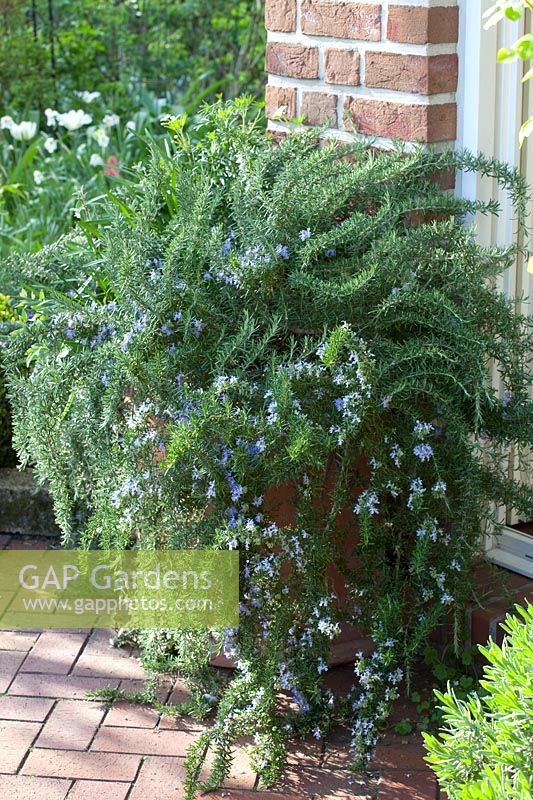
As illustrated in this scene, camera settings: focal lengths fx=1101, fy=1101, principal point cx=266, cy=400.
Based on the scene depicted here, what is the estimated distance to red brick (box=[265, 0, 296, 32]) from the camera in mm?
3324

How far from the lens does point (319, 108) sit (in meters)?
3.34

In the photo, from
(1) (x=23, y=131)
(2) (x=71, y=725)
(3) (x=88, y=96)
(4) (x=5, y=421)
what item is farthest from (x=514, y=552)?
(3) (x=88, y=96)

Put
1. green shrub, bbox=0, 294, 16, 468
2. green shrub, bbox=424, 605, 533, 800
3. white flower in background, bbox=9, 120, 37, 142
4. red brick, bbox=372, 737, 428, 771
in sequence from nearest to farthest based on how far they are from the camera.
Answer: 1. green shrub, bbox=424, 605, 533, 800
2. red brick, bbox=372, 737, 428, 771
3. green shrub, bbox=0, 294, 16, 468
4. white flower in background, bbox=9, 120, 37, 142

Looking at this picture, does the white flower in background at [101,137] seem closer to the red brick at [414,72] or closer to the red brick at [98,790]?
the red brick at [414,72]

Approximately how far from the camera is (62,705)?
309 cm

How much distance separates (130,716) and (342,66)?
1.95 metres

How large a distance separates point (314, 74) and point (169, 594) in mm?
1597

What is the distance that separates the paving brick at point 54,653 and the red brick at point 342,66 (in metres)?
1.87

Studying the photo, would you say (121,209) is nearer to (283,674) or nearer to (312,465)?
(312,465)

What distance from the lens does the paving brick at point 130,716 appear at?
9.82 ft

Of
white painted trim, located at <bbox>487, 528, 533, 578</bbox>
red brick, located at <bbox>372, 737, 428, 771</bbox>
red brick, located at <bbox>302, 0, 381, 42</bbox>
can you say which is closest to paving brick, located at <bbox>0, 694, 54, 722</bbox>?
red brick, located at <bbox>372, 737, 428, 771</bbox>

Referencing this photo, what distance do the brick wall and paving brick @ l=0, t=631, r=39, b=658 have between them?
1.79m

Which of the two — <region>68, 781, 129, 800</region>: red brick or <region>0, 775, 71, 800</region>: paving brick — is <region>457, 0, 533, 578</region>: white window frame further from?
<region>0, 775, 71, 800</region>: paving brick

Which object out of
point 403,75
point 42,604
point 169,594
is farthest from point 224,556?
point 403,75
